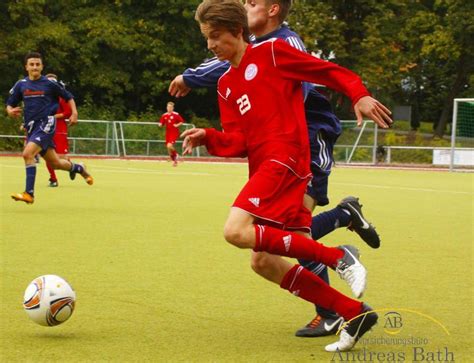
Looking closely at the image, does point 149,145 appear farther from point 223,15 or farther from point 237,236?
point 237,236

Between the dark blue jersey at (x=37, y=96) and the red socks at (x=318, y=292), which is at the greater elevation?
the dark blue jersey at (x=37, y=96)

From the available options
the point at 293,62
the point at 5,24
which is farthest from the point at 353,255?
the point at 5,24

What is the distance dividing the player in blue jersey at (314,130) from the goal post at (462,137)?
74.5ft

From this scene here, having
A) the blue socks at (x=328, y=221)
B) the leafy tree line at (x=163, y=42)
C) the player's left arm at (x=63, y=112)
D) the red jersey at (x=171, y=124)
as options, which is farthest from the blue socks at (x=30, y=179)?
the leafy tree line at (x=163, y=42)

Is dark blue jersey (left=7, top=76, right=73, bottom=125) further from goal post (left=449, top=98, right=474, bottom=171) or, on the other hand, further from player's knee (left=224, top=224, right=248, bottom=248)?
goal post (left=449, top=98, right=474, bottom=171)

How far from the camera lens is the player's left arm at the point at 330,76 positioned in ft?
14.5

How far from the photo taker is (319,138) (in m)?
5.40

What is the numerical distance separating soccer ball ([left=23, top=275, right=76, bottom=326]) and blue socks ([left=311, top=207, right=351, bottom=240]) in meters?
1.43

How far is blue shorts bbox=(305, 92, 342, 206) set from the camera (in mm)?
5336

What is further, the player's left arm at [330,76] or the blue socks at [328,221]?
the blue socks at [328,221]

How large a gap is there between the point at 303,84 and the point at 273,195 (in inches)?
29.5

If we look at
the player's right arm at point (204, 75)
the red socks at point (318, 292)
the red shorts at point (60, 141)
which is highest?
the player's right arm at point (204, 75)

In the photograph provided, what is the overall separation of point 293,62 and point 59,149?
48.6 ft

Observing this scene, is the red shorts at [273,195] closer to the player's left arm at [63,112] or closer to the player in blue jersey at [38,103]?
the player in blue jersey at [38,103]
